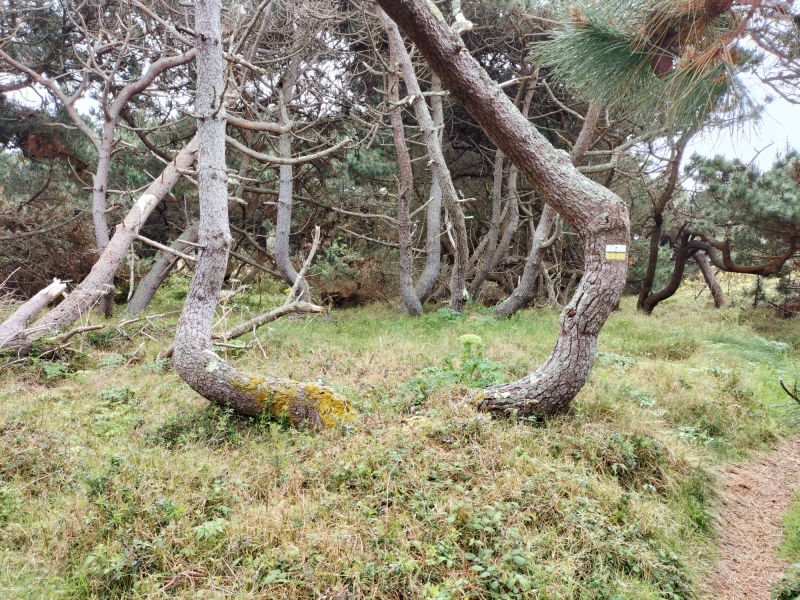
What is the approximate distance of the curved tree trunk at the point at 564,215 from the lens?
4172 millimetres

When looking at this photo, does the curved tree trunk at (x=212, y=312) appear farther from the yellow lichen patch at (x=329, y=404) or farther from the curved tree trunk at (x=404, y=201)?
the curved tree trunk at (x=404, y=201)

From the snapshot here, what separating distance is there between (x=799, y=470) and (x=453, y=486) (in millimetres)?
3600

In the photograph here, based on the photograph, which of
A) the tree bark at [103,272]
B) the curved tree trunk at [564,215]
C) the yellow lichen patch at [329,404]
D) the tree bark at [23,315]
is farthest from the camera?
the tree bark at [103,272]

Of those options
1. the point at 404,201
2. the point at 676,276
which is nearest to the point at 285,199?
the point at 404,201

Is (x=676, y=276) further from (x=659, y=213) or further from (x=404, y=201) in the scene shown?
(x=404, y=201)

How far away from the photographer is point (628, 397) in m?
5.16

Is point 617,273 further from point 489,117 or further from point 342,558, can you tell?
point 342,558

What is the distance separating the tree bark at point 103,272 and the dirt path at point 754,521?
6.99m

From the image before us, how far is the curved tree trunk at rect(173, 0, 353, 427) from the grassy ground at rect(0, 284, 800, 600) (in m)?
0.24

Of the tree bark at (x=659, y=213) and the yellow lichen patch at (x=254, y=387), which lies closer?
the yellow lichen patch at (x=254, y=387)

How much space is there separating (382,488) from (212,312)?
9.50 ft

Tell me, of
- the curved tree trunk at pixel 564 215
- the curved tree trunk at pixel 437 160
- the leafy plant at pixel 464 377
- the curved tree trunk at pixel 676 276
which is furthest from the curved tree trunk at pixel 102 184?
the curved tree trunk at pixel 676 276

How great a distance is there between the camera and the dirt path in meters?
3.16

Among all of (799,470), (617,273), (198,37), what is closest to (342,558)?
(617,273)
